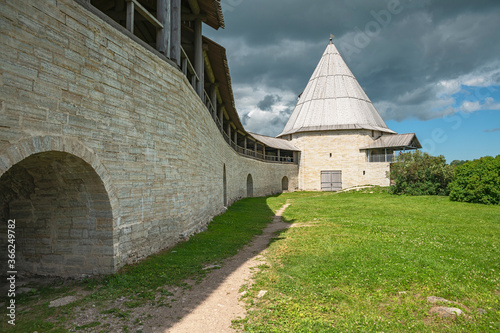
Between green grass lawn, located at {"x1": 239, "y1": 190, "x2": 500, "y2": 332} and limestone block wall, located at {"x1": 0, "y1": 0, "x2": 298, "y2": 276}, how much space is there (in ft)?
9.56

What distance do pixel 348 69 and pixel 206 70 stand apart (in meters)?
31.2

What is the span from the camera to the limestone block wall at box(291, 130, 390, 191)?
3189 centimetres

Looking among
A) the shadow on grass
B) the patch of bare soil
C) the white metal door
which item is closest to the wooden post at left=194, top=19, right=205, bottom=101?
the shadow on grass

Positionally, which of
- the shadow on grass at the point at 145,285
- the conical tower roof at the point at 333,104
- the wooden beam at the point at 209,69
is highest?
the conical tower roof at the point at 333,104

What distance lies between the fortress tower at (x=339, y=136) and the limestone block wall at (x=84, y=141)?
2826 centimetres

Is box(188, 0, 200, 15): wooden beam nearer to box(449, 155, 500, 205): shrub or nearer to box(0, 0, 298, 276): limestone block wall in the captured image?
box(0, 0, 298, 276): limestone block wall

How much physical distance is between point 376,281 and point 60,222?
19.2 feet

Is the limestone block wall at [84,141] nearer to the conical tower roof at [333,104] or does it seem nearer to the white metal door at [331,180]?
the white metal door at [331,180]

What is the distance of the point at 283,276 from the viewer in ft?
18.1

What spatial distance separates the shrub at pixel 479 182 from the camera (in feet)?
54.8

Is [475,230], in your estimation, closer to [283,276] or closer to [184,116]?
[283,276]

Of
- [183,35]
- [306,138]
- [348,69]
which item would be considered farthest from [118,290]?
[348,69]

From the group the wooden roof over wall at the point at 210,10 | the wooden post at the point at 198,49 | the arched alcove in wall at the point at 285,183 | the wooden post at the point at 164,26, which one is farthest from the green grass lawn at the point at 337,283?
the arched alcove in wall at the point at 285,183

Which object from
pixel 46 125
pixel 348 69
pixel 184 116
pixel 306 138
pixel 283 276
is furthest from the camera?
pixel 348 69
